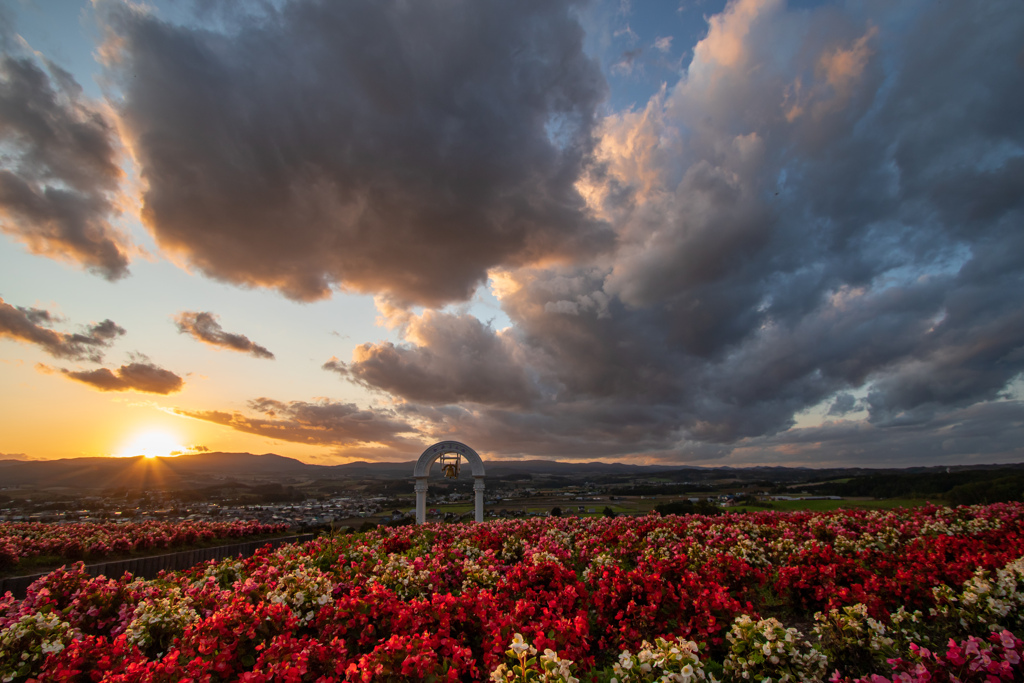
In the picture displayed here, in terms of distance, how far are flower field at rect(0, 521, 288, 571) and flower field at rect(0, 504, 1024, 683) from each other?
6588 mm

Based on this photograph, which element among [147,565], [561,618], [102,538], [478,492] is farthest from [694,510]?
[102,538]

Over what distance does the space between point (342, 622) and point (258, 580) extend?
241 centimetres

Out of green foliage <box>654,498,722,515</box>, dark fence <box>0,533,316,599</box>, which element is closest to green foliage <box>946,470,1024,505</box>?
green foliage <box>654,498,722,515</box>

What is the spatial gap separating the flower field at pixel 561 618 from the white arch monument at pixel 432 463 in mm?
8366

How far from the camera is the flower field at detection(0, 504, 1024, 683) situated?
3.66 meters

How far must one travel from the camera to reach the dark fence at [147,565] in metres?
9.41

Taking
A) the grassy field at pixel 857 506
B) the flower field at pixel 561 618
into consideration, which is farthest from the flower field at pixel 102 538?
the grassy field at pixel 857 506

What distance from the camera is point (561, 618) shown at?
456 centimetres

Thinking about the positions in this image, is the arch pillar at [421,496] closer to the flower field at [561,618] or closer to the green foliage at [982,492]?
the flower field at [561,618]

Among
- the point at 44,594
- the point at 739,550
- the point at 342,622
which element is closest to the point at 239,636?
the point at 342,622

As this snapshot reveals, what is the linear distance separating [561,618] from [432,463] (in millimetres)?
14619

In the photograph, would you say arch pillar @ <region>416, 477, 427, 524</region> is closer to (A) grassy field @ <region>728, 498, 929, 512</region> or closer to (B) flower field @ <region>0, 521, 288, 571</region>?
(B) flower field @ <region>0, 521, 288, 571</region>

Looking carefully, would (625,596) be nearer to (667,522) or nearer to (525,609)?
(525,609)

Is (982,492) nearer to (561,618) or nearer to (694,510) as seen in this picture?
(694,510)
